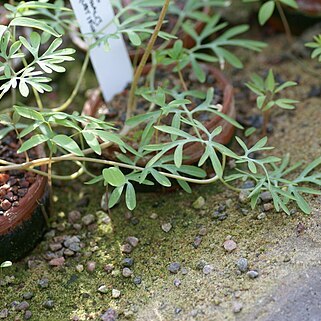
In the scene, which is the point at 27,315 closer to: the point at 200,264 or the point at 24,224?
the point at 24,224

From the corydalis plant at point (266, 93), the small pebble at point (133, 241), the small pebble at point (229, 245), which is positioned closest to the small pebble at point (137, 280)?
the small pebble at point (133, 241)

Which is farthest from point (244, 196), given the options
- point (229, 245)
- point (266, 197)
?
point (229, 245)

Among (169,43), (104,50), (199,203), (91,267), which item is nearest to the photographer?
(91,267)

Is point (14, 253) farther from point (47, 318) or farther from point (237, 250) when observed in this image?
point (237, 250)

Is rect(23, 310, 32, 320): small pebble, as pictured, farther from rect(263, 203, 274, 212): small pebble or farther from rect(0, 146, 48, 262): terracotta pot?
rect(263, 203, 274, 212): small pebble

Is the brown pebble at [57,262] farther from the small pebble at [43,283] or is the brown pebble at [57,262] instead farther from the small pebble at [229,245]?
the small pebble at [229,245]

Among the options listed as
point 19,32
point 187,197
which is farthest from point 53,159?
point 19,32
